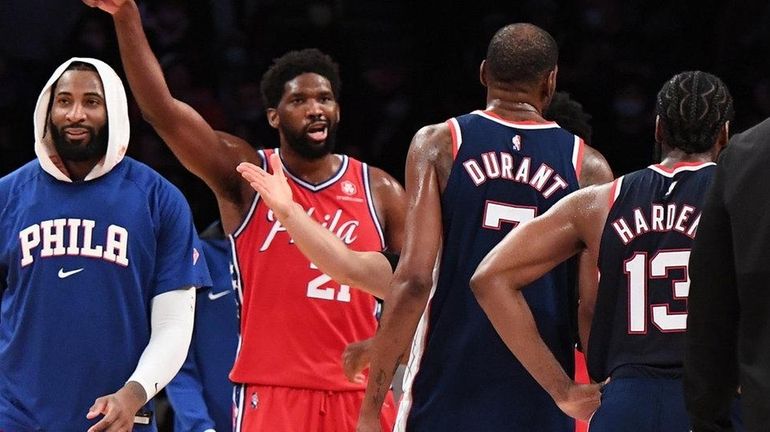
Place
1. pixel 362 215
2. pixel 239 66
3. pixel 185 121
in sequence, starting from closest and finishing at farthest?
pixel 185 121, pixel 362 215, pixel 239 66

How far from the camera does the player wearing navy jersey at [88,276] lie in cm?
459

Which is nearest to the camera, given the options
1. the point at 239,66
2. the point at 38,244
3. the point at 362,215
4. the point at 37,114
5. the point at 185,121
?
the point at 38,244

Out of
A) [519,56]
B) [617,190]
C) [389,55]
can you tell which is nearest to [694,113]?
[617,190]

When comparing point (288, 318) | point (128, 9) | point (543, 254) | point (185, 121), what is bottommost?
point (288, 318)

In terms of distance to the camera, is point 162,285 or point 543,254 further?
point 162,285

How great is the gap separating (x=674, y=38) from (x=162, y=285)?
6748 millimetres

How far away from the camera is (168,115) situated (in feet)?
17.2

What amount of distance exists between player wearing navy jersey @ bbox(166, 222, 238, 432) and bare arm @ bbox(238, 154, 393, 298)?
1586 millimetres

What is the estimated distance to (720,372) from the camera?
2.72 m

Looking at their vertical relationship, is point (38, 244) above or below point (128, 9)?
below

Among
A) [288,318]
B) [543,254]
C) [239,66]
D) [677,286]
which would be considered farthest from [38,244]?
[239,66]

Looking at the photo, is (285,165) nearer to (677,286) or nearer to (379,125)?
(677,286)

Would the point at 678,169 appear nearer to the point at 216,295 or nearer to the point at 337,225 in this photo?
the point at 337,225

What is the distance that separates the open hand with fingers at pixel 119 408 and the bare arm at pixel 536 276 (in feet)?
4.16
